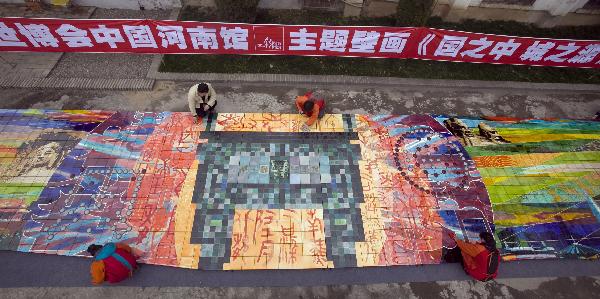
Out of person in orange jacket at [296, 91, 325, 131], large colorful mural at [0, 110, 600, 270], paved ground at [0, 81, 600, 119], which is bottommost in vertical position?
large colorful mural at [0, 110, 600, 270]

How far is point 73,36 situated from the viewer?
9.70m

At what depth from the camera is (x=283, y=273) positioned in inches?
279

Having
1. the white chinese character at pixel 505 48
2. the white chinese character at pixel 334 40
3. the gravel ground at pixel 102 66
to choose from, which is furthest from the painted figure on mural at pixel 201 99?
the white chinese character at pixel 505 48

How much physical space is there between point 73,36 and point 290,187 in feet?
24.0

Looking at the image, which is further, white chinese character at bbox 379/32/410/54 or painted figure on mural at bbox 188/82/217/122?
white chinese character at bbox 379/32/410/54

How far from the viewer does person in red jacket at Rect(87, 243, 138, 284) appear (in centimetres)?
631

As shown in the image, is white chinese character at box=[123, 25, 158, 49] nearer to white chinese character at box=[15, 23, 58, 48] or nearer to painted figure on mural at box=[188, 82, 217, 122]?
white chinese character at box=[15, 23, 58, 48]

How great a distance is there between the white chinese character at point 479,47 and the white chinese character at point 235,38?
6386mm

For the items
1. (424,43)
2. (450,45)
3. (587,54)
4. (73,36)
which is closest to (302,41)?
(424,43)

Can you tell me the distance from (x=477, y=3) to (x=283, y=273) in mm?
11602

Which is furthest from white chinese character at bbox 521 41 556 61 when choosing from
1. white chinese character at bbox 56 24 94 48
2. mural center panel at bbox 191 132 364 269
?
white chinese character at bbox 56 24 94 48

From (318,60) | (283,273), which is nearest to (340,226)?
(283,273)

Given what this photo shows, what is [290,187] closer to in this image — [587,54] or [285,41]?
[285,41]

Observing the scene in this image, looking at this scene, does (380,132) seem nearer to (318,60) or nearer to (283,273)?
(318,60)
